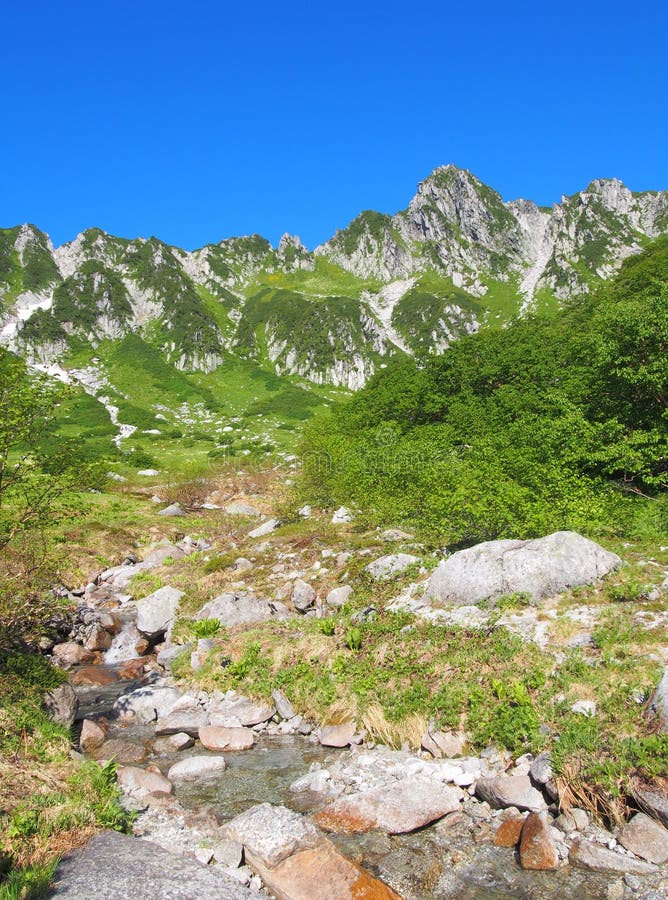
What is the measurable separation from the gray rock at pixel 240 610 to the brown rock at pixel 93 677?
3.19 metres

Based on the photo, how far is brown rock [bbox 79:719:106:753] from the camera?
12.3 m

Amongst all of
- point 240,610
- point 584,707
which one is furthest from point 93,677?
point 584,707

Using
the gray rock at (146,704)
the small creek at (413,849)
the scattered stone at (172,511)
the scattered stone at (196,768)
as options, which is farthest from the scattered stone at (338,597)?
the scattered stone at (172,511)

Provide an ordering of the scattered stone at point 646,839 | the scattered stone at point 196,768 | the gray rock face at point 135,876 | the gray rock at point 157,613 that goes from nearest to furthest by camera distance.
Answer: the gray rock face at point 135,876, the scattered stone at point 646,839, the scattered stone at point 196,768, the gray rock at point 157,613

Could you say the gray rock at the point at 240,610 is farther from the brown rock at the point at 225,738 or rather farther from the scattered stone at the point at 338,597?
the brown rock at the point at 225,738

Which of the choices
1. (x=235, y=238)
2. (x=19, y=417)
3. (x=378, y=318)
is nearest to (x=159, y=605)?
(x=19, y=417)

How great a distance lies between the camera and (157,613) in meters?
19.9

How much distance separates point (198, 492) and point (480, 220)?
18065cm

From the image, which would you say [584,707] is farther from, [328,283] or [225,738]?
[328,283]

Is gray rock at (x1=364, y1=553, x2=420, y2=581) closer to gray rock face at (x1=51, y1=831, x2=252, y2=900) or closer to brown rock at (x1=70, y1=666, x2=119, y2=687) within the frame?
brown rock at (x1=70, y1=666, x2=119, y2=687)

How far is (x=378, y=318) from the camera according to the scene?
478 feet

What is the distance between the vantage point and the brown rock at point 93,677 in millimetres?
16703

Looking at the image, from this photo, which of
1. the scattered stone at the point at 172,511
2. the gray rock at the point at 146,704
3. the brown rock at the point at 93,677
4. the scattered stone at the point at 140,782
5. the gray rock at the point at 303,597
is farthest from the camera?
the scattered stone at the point at 172,511

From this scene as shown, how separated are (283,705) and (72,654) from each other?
8.97m
